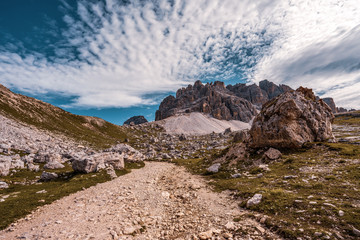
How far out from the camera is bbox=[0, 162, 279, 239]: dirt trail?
9657mm

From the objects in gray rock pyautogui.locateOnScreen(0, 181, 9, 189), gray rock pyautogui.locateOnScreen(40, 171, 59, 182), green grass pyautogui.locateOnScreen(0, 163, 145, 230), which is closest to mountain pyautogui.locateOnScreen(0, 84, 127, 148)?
green grass pyautogui.locateOnScreen(0, 163, 145, 230)

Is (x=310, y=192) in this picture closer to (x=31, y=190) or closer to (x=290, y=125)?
(x=290, y=125)

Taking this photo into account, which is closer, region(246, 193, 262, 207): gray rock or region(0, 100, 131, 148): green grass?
region(246, 193, 262, 207): gray rock

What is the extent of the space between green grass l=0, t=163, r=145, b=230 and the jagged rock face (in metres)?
29.7

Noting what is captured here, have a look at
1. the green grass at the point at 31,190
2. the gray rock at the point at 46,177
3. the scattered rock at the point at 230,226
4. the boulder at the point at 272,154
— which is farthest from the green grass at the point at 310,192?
the gray rock at the point at 46,177

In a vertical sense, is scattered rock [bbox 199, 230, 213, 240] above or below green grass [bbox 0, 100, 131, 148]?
below

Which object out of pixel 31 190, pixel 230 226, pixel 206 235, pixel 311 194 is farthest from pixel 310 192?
pixel 31 190

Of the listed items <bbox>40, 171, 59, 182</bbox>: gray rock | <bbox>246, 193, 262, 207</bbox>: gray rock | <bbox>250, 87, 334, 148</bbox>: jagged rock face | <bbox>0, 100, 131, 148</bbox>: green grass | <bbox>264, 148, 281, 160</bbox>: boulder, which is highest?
<bbox>0, 100, 131, 148</bbox>: green grass

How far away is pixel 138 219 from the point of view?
1174cm

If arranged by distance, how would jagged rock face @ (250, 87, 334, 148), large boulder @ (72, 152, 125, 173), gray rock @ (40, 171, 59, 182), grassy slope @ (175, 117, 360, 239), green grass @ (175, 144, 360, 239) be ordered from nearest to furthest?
grassy slope @ (175, 117, 360, 239)
green grass @ (175, 144, 360, 239)
gray rock @ (40, 171, 59, 182)
jagged rock face @ (250, 87, 334, 148)
large boulder @ (72, 152, 125, 173)

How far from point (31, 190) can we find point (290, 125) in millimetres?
39824

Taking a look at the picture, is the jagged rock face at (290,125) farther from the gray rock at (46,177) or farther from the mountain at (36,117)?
the mountain at (36,117)

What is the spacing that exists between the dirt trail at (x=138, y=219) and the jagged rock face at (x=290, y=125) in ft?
56.2

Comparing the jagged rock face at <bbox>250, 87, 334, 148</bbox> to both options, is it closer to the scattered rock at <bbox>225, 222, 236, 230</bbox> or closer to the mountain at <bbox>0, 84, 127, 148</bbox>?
the scattered rock at <bbox>225, 222, 236, 230</bbox>
